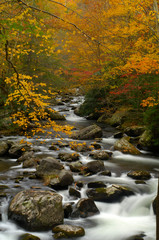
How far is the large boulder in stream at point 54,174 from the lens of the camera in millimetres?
5914

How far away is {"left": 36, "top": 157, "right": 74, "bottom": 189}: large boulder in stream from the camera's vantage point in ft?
19.4

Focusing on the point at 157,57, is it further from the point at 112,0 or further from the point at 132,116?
the point at 112,0

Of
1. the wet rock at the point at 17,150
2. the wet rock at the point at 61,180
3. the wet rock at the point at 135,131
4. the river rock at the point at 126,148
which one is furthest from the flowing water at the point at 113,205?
the wet rock at the point at 135,131

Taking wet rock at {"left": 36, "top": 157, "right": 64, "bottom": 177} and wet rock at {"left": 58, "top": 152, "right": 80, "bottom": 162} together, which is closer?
wet rock at {"left": 36, "top": 157, "right": 64, "bottom": 177}

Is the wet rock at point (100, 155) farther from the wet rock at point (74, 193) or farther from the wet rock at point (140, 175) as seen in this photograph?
the wet rock at point (74, 193)

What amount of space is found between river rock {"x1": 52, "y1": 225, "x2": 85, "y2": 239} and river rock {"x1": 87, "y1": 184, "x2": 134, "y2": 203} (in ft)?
4.17

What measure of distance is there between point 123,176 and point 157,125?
3627 mm

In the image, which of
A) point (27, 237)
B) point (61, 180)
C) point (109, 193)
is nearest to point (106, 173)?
point (109, 193)

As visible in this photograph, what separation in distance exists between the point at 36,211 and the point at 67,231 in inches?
28.5

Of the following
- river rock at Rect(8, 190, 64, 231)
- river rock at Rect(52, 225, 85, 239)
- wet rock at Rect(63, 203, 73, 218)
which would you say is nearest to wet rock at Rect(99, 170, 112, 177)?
wet rock at Rect(63, 203, 73, 218)

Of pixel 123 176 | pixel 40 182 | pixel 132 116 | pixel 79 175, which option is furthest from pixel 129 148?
pixel 132 116

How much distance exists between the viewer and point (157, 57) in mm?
8922

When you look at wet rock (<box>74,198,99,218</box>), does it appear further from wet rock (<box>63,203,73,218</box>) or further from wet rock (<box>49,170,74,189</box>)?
wet rock (<box>49,170,74,189</box>)

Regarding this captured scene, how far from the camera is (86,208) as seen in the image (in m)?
4.97
